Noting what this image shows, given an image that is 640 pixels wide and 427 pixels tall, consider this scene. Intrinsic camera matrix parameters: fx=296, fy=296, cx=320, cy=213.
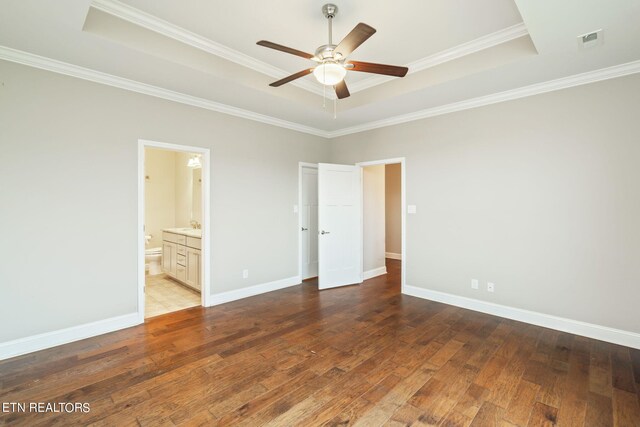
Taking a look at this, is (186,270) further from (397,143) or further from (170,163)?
(397,143)

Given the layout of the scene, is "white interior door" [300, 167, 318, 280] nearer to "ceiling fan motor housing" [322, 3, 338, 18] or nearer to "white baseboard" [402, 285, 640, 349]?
"white baseboard" [402, 285, 640, 349]

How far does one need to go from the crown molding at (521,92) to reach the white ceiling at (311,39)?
11 centimetres

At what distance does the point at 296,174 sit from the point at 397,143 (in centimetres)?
174

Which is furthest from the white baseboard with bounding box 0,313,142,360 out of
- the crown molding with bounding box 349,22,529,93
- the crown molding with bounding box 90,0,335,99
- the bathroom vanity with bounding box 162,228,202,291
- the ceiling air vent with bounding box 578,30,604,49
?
the ceiling air vent with bounding box 578,30,604,49

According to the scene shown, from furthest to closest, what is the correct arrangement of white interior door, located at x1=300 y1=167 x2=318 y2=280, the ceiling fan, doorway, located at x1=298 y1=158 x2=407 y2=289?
white interior door, located at x1=300 y1=167 x2=318 y2=280 → doorway, located at x1=298 y1=158 x2=407 y2=289 → the ceiling fan

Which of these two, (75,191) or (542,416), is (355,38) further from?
(75,191)

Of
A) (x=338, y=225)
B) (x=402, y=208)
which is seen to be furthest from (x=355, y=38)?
(x=338, y=225)

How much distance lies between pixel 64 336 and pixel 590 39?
545 cm

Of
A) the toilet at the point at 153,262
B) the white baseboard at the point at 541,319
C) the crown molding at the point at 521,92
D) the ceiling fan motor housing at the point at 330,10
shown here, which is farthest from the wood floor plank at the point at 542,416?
the toilet at the point at 153,262

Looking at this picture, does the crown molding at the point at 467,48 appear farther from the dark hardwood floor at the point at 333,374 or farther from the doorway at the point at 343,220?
the dark hardwood floor at the point at 333,374

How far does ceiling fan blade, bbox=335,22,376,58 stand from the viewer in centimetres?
185

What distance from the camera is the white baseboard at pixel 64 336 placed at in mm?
2672

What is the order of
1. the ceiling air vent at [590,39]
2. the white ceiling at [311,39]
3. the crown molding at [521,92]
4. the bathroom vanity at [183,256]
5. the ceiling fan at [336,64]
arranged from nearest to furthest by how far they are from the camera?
1. the ceiling fan at [336,64]
2. the white ceiling at [311,39]
3. the ceiling air vent at [590,39]
4. the crown molding at [521,92]
5. the bathroom vanity at [183,256]

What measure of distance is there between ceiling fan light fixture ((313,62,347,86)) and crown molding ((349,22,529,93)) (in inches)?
61.5
